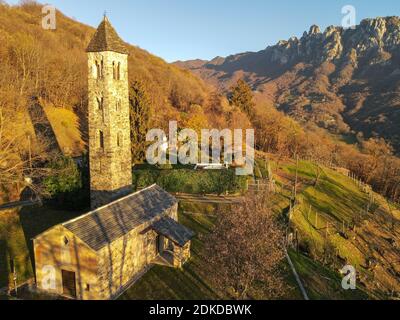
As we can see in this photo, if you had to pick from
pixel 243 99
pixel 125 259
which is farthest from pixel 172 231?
pixel 243 99

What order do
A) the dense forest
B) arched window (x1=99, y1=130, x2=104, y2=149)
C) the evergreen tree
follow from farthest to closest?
the evergreen tree, the dense forest, arched window (x1=99, y1=130, x2=104, y2=149)

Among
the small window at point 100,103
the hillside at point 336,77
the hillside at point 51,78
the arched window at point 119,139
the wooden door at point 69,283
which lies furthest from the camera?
the hillside at point 336,77

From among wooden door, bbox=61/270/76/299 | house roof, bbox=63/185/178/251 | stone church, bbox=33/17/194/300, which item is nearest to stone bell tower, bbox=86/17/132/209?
stone church, bbox=33/17/194/300

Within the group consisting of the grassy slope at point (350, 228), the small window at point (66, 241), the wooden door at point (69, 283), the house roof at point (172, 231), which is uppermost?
the small window at point (66, 241)

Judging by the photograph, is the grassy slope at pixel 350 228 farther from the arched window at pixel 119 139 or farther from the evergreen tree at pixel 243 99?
the evergreen tree at pixel 243 99

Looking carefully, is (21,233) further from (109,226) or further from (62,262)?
(109,226)

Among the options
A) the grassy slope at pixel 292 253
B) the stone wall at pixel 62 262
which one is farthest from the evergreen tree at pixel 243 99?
the stone wall at pixel 62 262

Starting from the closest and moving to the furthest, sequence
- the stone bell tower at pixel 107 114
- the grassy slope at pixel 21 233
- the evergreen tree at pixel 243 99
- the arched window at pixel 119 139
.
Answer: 1. the grassy slope at pixel 21 233
2. the stone bell tower at pixel 107 114
3. the arched window at pixel 119 139
4. the evergreen tree at pixel 243 99

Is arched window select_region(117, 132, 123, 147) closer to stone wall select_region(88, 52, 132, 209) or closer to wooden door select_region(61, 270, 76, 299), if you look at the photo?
stone wall select_region(88, 52, 132, 209)

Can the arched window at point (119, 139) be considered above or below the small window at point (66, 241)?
above
